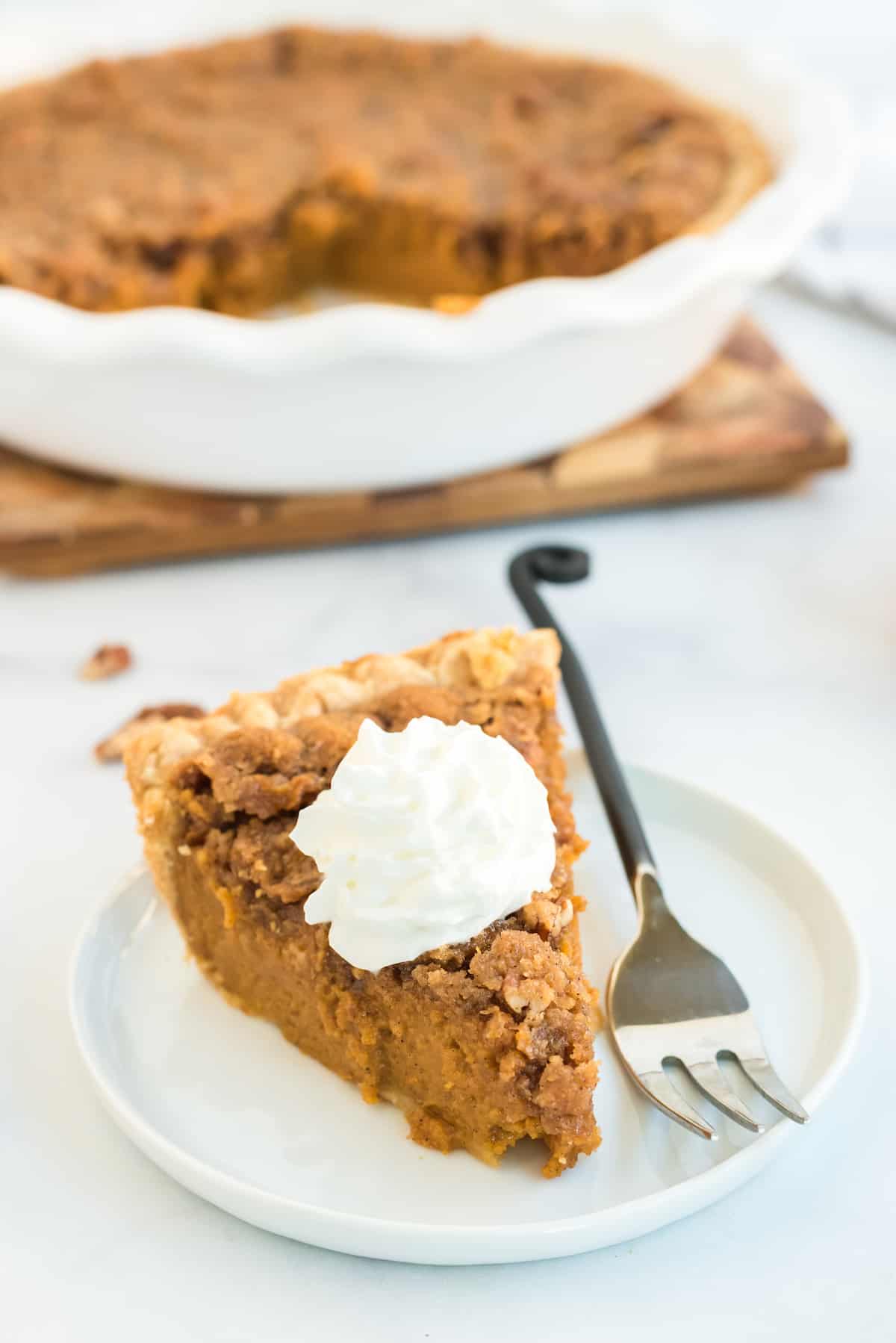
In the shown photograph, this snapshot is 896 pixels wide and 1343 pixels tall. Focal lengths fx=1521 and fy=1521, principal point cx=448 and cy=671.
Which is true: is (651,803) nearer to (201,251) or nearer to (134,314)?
(134,314)

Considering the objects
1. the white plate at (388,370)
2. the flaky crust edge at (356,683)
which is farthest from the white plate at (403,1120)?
the white plate at (388,370)

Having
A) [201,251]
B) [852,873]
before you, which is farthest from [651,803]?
[201,251]

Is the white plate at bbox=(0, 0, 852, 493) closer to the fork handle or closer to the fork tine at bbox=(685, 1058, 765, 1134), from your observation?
the fork handle

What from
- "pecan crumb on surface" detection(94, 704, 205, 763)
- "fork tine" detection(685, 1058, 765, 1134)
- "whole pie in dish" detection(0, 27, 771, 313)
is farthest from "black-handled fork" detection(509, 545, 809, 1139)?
"whole pie in dish" detection(0, 27, 771, 313)

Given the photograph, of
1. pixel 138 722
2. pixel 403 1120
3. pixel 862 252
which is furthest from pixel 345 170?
pixel 403 1120

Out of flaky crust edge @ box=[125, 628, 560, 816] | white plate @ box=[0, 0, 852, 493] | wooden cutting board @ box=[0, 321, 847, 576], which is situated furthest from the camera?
wooden cutting board @ box=[0, 321, 847, 576]

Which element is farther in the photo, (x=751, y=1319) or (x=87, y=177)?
(x=87, y=177)

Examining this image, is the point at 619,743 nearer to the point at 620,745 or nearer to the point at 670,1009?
the point at 620,745
